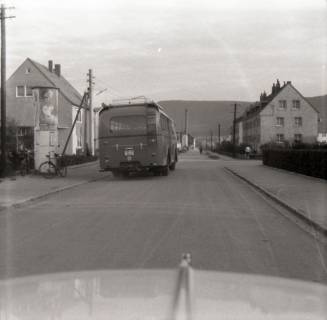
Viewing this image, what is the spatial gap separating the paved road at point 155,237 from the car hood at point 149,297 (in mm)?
3171

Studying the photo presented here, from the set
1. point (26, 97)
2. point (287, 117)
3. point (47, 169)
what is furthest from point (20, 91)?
point (287, 117)

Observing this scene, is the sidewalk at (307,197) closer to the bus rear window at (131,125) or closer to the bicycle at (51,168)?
the bus rear window at (131,125)

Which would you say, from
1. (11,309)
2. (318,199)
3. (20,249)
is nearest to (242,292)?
(11,309)

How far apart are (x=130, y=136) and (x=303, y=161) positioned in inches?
318

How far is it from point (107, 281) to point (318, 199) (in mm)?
12283

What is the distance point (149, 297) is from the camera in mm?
3072

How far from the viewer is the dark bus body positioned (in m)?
23.6

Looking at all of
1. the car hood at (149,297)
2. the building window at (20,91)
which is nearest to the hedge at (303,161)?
the car hood at (149,297)

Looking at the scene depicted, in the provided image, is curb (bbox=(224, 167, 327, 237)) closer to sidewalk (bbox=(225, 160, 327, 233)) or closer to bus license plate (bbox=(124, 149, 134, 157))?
sidewalk (bbox=(225, 160, 327, 233))

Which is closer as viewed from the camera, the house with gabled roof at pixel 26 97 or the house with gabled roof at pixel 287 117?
the house with gabled roof at pixel 26 97

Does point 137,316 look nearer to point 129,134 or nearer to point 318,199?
point 318,199

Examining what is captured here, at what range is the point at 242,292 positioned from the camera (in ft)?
10.3

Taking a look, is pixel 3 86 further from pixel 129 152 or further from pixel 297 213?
pixel 297 213

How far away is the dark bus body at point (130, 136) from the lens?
77.5 feet
